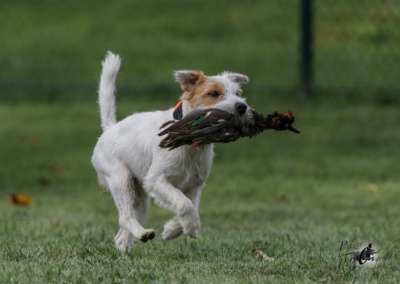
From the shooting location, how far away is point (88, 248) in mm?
6273

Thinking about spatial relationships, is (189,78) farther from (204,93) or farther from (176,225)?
(176,225)

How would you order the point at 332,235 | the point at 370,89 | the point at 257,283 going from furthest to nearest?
the point at 370,89 < the point at 332,235 < the point at 257,283

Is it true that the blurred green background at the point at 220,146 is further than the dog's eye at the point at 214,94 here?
No

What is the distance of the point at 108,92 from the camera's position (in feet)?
24.7

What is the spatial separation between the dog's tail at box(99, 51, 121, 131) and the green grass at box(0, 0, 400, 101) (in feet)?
28.8

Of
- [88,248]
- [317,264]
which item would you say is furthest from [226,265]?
[88,248]

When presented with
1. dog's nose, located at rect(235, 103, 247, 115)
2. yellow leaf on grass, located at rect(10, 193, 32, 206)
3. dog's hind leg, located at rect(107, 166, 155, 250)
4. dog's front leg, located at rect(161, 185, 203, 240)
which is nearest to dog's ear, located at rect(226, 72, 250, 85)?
dog's nose, located at rect(235, 103, 247, 115)

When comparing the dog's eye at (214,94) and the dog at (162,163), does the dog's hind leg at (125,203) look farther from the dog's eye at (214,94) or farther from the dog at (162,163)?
the dog's eye at (214,94)

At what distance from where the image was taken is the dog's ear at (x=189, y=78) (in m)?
6.54

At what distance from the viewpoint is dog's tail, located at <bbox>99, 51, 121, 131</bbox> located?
7.48m

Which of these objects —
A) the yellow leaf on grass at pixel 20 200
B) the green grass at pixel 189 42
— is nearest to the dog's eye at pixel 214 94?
the yellow leaf on grass at pixel 20 200

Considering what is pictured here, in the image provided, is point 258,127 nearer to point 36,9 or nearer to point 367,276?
point 367,276

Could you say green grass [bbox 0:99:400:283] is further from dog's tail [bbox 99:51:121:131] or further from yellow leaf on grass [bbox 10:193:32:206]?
dog's tail [bbox 99:51:121:131]

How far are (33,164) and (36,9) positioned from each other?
8197 mm
